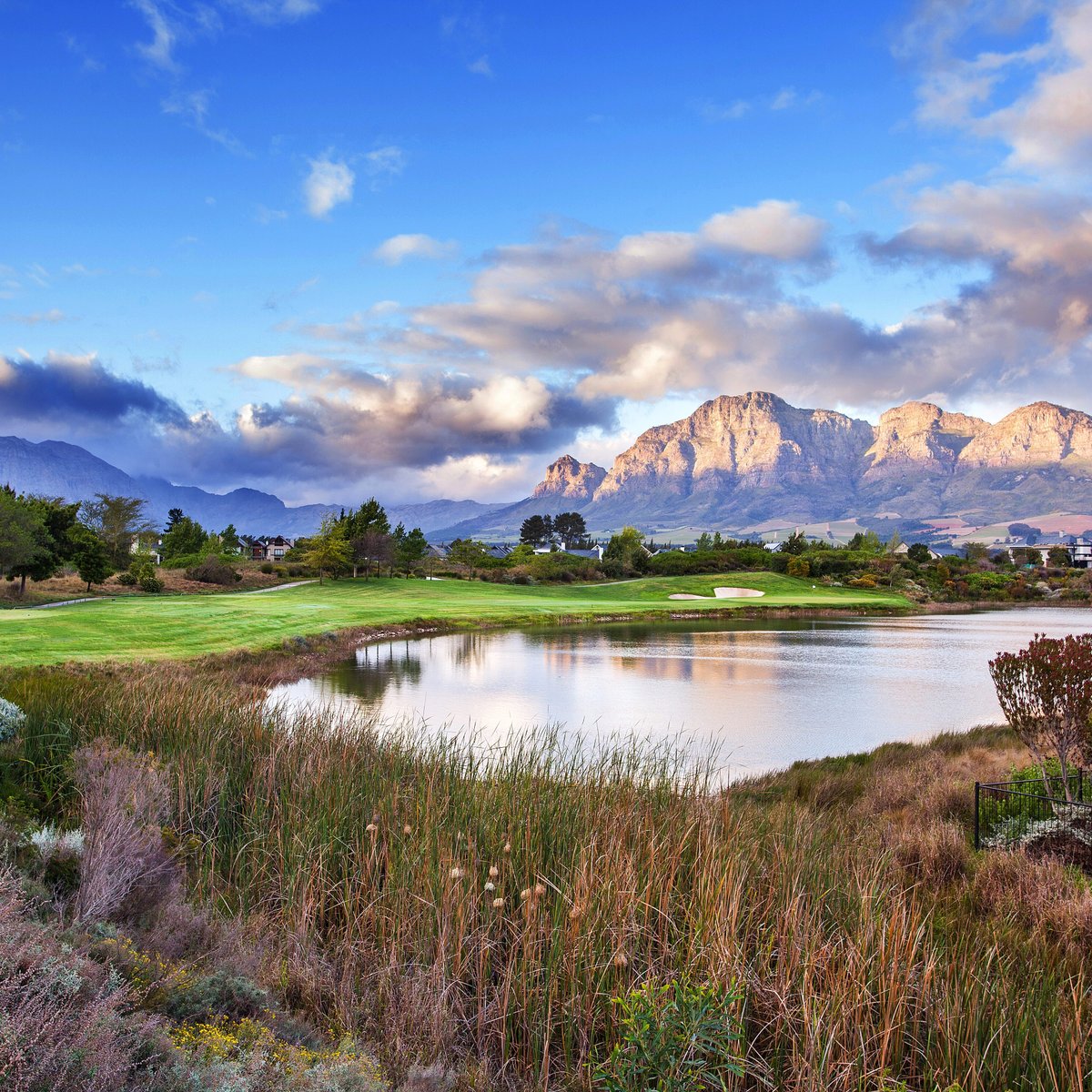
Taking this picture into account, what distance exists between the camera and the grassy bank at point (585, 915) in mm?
3332

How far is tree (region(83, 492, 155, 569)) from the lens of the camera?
192ft

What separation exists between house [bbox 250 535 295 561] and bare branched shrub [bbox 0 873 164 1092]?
127m

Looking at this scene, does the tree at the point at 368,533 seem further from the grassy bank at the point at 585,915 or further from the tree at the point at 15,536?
the grassy bank at the point at 585,915

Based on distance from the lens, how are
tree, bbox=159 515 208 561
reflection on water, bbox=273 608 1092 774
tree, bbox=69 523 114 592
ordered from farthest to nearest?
tree, bbox=159 515 208 561
tree, bbox=69 523 114 592
reflection on water, bbox=273 608 1092 774

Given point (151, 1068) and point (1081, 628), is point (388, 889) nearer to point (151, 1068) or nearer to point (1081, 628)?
point (151, 1068)

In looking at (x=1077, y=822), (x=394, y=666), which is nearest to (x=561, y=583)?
(x=394, y=666)

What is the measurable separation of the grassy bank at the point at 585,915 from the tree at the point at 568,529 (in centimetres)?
15686

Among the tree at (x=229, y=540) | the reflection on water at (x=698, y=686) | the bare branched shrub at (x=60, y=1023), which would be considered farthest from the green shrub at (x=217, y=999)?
the tree at (x=229, y=540)

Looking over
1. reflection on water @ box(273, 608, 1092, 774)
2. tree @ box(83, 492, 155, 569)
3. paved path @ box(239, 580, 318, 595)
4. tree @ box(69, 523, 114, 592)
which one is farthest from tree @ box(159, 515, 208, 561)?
reflection on water @ box(273, 608, 1092, 774)

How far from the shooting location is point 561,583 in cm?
8188

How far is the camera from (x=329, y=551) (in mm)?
60750

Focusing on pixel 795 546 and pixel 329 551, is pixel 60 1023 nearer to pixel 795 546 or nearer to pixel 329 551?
pixel 329 551

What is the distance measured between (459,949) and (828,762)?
37.1 ft

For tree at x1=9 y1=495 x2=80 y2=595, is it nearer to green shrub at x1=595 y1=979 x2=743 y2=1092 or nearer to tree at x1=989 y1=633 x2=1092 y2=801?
tree at x1=989 y1=633 x2=1092 y2=801
